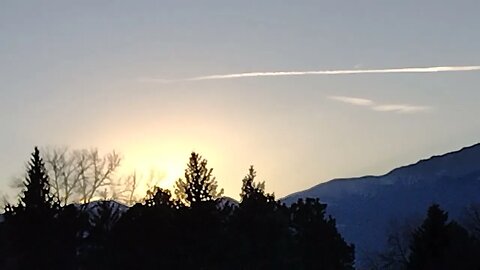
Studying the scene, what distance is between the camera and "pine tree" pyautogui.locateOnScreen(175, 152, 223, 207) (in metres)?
44.6

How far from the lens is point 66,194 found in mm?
69062

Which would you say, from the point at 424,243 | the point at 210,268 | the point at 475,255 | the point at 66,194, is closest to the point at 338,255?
the point at 424,243

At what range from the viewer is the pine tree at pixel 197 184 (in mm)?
44625

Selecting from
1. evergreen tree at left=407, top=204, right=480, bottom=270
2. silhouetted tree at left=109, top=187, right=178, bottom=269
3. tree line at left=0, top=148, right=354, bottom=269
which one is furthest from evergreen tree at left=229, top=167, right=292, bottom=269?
evergreen tree at left=407, top=204, right=480, bottom=270

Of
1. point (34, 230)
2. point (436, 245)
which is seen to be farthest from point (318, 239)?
point (34, 230)

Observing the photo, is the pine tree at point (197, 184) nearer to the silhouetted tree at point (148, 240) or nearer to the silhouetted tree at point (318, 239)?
the silhouetted tree at point (148, 240)

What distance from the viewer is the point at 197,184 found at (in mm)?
44906

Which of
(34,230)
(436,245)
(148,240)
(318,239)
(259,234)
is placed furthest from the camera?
(318,239)

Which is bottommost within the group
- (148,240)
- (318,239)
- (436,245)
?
(148,240)

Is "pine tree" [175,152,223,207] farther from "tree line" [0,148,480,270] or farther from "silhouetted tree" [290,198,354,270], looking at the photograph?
"silhouetted tree" [290,198,354,270]

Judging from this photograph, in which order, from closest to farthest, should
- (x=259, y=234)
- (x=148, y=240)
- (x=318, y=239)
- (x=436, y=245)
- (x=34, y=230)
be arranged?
(x=34, y=230), (x=148, y=240), (x=259, y=234), (x=436, y=245), (x=318, y=239)

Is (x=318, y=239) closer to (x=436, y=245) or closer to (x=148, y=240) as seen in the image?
(x=436, y=245)

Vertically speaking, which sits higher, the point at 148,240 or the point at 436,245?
the point at 436,245

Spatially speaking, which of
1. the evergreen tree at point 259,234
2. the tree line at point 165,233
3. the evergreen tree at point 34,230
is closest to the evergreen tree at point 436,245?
the tree line at point 165,233
